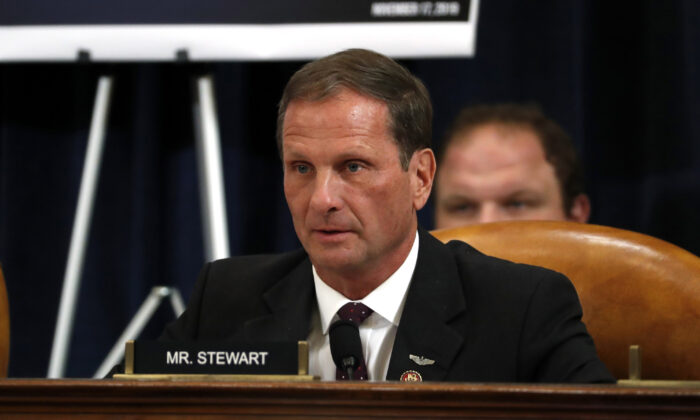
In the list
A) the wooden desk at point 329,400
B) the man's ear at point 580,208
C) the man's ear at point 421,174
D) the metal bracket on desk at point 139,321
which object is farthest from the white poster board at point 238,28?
the wooden desk at point 329,400

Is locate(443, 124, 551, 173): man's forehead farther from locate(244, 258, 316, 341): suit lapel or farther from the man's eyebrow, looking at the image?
locate(244, 258, 316, 341): suit lapel

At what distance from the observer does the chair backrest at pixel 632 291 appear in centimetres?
149

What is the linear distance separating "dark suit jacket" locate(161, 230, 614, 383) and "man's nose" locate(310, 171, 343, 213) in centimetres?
22

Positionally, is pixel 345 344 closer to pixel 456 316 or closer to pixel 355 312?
pixel 355 312

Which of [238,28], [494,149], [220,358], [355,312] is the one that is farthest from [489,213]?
[220,358]

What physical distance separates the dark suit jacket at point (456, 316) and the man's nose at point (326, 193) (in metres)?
0.22

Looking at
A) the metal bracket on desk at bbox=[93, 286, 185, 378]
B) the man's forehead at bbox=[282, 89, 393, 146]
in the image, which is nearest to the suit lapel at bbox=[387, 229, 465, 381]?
the man's forehead at bbox=[282, 89, 393, 146]

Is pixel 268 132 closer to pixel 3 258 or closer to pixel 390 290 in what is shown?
pixel 3 258

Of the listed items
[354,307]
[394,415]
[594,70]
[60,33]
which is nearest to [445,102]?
[594,70]

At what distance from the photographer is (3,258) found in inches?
124

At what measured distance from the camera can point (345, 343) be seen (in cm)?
139

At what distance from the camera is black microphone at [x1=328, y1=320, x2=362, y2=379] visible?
4.49 feet

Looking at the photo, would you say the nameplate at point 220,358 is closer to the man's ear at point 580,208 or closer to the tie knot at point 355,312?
the tie knot at point 355,312

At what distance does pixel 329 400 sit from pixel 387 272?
62 centimetres
